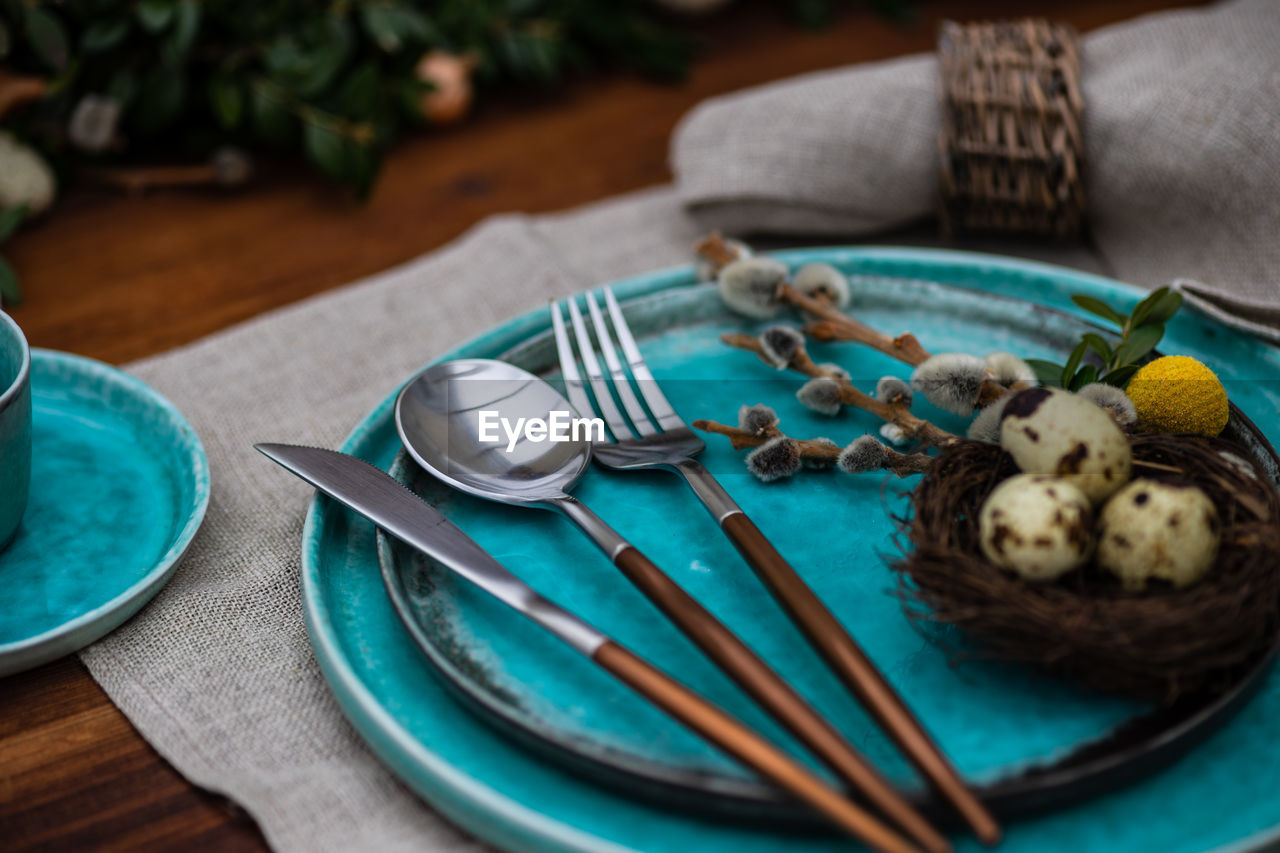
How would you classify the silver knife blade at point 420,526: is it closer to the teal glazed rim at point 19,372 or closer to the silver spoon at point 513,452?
the silver spoon at point 513,452

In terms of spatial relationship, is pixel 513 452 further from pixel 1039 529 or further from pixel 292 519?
pixel 1039 529

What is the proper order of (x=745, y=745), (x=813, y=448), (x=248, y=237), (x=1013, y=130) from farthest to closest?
A: (x=248, y=237)
(x=1013, y=130)
(x=813, y=448)
(x=745, y=745)

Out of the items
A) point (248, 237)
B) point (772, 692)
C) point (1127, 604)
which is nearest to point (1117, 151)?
point (1127, 604)

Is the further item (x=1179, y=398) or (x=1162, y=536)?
(x=1179, y=398)

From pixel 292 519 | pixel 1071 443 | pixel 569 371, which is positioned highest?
pixel 1071 443

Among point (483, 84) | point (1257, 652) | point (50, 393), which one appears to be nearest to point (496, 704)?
point (1257, 652)

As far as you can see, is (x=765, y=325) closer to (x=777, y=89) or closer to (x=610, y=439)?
(x=610, y=439)

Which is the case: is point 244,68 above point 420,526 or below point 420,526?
above
